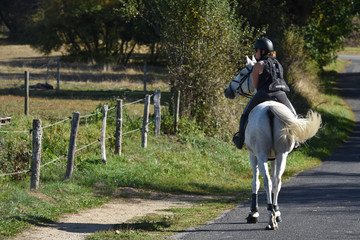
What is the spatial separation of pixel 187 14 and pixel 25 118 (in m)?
5.82

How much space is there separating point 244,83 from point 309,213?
251cm

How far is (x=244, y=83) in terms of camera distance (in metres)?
11.0

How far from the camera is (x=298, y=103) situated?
94.2 feet

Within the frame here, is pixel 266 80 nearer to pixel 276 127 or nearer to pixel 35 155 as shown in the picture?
pixel 276 127

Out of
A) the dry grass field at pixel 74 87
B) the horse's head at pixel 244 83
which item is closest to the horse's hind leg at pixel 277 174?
the horse's head at pixel 244 83

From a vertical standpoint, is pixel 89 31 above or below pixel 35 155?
above

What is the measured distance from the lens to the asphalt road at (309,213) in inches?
353

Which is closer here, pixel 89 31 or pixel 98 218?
pixel 98 218

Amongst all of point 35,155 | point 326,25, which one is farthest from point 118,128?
point 326,25

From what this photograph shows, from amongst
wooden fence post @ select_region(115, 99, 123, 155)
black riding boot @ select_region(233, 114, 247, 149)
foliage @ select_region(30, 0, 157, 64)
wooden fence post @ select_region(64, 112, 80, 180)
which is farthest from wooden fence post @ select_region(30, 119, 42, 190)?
foliage @ select_region(30, 0, 157, 64)

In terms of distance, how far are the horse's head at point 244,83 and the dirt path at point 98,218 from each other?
8.44 ft

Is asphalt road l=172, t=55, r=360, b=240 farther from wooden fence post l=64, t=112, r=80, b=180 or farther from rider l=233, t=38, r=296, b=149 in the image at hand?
wooden fence post l=64, t=112, r=80, b=180

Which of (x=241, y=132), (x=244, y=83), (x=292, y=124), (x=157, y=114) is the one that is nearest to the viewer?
(x=292, y=124)

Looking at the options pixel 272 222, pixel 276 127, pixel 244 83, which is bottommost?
pixel 272 222
